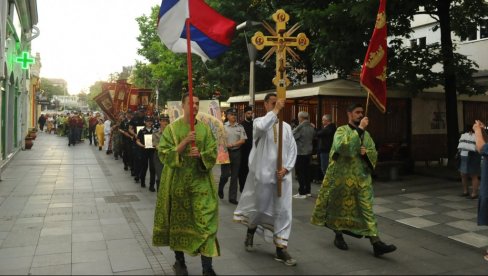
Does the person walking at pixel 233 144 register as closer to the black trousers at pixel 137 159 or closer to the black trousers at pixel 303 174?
the black trousers at pixel 303 174

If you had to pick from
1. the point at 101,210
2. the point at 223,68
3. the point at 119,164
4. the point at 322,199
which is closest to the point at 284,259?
the point at 322,199

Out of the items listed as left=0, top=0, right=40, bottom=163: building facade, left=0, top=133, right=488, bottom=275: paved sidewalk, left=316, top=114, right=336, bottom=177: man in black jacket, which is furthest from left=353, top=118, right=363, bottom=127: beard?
left=0, top=0, right=40, bottom=163: building facade

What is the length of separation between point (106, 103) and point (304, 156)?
40.8 ft

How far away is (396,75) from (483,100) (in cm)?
576

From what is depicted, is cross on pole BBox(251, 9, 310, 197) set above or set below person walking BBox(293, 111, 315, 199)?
above

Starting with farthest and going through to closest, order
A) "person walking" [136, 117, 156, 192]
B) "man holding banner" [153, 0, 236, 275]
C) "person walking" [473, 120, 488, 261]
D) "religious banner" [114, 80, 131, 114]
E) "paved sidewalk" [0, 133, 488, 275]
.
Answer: "religious banner" [114, 80, 131, 114] < "person walking" [136, 117, 156, 192] < "person walking" [473, 120, 488, 261] < "paved sidewalk" [0, 133, 488, 275] < "man holding banner" [153, 0, 236, 275]

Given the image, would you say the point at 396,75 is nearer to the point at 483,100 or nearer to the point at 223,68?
the point at 483,100

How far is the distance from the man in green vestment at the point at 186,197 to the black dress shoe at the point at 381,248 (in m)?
Answer: 2.03

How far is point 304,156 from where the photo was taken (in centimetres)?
1017

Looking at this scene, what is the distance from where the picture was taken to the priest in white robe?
17.2 feet

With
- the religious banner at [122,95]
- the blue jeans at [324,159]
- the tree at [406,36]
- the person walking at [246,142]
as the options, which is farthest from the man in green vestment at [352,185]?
the religious banner at [122,95]

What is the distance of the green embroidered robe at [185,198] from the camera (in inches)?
180

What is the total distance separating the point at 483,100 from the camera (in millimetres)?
15820

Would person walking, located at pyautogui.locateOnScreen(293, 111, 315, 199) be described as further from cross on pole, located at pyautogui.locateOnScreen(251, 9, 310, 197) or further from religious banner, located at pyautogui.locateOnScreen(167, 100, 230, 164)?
cross on pole, located at pyautogui.locateOnScreen(251, 9, 310, 197)
